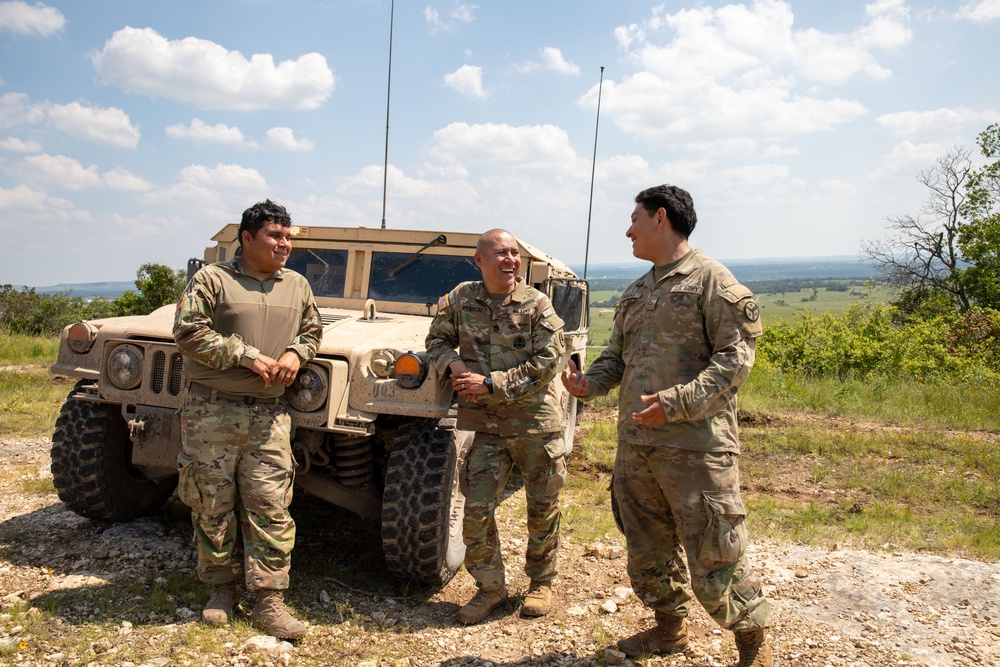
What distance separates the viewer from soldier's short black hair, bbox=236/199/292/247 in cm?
337

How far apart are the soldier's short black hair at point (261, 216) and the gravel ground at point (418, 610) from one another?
1.68 meters

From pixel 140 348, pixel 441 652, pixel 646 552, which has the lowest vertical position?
pixel 441 652

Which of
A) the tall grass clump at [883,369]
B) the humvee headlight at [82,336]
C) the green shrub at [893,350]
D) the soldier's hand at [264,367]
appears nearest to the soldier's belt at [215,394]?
the soldier's hand at [264,367]

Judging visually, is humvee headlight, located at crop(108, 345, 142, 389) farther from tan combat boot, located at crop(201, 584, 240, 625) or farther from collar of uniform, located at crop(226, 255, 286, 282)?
tan combat boot, located at crop(201, 584, 240, 625)

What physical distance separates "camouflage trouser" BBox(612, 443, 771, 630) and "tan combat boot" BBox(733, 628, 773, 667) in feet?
0.30

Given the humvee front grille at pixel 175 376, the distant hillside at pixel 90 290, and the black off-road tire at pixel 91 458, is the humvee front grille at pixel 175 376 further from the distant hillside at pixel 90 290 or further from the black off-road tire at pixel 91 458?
the distant hillside at pixel 90 290

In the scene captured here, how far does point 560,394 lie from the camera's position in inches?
224

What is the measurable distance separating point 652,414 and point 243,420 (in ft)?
5.59

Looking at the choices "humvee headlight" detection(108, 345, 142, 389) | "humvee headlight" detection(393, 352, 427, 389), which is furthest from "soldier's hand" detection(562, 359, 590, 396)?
"humvee headlight" detection(108, 345, 142, 389)

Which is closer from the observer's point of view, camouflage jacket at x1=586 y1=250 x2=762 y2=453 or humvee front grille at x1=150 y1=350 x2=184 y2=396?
camouflage jacket at x1=586 y1=250 x2=762 y2=453

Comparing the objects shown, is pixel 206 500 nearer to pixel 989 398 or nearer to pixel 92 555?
pixel 92 555

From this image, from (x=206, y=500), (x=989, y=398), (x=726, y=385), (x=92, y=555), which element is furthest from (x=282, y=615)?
(x=989, y=398)

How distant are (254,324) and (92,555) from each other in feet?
5.49

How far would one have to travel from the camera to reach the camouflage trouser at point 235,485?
3.25 metres
